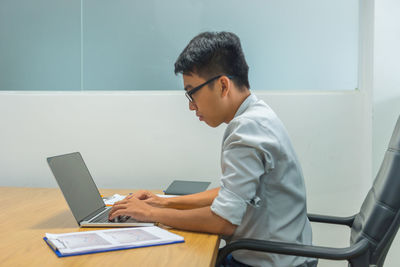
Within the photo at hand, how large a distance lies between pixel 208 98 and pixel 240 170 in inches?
12.3

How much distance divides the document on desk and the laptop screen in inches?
6.7

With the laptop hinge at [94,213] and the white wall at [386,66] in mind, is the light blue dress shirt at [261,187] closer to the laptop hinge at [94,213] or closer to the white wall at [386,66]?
the laptop hinge at [94,213]

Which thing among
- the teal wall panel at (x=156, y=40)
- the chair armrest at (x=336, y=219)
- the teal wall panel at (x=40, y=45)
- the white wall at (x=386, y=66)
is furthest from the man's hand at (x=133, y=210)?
the white wall at (x=386, y=66)

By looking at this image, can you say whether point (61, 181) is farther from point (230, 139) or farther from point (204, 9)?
point (204, 9)

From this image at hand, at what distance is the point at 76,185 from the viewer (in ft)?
4.27

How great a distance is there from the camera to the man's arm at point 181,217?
1.05 m

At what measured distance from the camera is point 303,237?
1.14 m

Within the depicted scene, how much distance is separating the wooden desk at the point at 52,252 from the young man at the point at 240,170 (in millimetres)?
92

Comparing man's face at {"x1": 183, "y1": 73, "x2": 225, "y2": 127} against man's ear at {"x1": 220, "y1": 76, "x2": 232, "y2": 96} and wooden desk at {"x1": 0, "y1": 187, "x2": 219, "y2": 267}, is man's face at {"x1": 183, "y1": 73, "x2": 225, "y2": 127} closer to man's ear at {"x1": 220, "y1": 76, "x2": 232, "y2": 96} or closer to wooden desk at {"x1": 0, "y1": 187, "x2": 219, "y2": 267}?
man's ear at {"x1": 220, "y1": 76, "x2": 232, "y2": 96}

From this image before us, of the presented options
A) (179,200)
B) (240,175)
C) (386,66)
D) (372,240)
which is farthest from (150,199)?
(386,66)

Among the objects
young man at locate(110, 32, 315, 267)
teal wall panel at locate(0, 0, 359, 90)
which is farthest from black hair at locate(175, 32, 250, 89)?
teal wall panel at locate(0, 0, 359, 90)

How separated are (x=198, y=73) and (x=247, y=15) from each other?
0.98 meters

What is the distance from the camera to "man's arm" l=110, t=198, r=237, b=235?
1.05 m

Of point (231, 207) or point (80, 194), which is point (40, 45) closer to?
point (80, 194)
